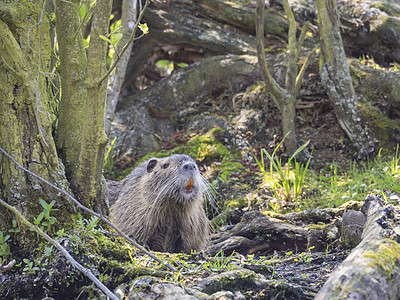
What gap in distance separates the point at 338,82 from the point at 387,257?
4.34 meters

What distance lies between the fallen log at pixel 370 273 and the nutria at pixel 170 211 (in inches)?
94.9

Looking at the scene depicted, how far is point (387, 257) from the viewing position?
7.98 ft

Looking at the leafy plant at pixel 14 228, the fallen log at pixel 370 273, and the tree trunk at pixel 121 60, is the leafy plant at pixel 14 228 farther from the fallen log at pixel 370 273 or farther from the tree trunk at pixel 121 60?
the tree trunk at pixel 121 60

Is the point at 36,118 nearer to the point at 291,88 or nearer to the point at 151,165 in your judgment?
the point at 151,165

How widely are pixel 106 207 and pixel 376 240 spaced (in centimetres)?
193

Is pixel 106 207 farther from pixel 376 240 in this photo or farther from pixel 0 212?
pixel 376 240

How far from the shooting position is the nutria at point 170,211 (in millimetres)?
4941

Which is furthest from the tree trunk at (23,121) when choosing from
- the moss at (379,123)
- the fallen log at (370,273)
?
the moss at (379,123)

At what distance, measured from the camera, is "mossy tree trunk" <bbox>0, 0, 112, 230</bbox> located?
296 cm

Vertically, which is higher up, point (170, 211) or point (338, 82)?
point (338, 82)

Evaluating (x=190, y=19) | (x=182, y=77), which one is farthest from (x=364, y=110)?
(x=190, y=19)

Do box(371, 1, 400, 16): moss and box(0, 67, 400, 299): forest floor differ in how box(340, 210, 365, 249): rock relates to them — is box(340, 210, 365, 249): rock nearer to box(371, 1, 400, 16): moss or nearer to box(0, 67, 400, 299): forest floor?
box(0, 67, 400, 299): forest floor

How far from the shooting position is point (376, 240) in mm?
2734

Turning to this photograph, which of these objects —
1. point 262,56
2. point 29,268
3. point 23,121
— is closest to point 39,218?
point 29,268
